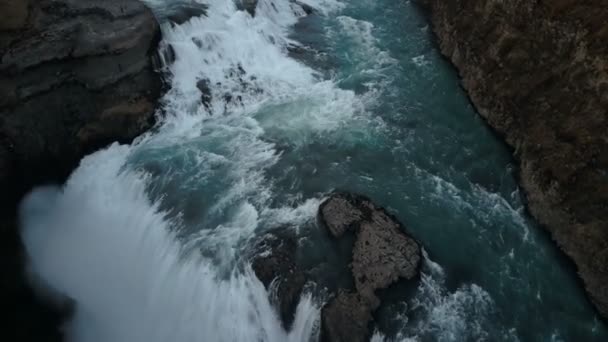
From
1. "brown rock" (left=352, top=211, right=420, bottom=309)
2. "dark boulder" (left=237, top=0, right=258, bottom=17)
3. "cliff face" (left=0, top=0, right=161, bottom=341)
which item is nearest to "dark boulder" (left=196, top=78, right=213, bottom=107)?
"cliff face" (left=0, top=0, right=161, bottom=341)

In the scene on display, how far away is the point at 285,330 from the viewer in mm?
13180

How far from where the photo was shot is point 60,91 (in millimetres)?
18219

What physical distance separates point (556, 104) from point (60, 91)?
17838mm

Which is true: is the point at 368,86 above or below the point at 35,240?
above

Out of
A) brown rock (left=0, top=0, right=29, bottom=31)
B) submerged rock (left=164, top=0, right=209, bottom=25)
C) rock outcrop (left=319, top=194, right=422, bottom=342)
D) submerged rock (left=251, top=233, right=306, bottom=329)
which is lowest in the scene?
submerged rock (left=251, top=233, right=306, bottom=329)

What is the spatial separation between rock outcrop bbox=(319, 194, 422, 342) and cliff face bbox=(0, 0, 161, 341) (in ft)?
28.8

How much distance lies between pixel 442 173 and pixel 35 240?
14.2 meters

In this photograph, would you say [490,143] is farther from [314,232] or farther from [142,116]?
[142,116]

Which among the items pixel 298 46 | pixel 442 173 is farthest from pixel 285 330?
pixel 298 46

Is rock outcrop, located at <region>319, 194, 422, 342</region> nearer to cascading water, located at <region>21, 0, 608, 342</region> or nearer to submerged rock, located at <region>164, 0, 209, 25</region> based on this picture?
cascading water, located at <region>21, 0, 608, 342</region>

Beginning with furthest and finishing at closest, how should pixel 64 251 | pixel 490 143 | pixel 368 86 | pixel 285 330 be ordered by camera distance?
pixel 368 86, pixel 490 143, pixel 64 251, pixel 285 330

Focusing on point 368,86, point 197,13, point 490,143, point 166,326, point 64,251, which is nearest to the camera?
point 166,326

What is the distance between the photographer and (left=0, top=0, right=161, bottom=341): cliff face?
16663mm

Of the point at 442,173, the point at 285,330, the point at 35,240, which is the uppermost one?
the point at 442,173
